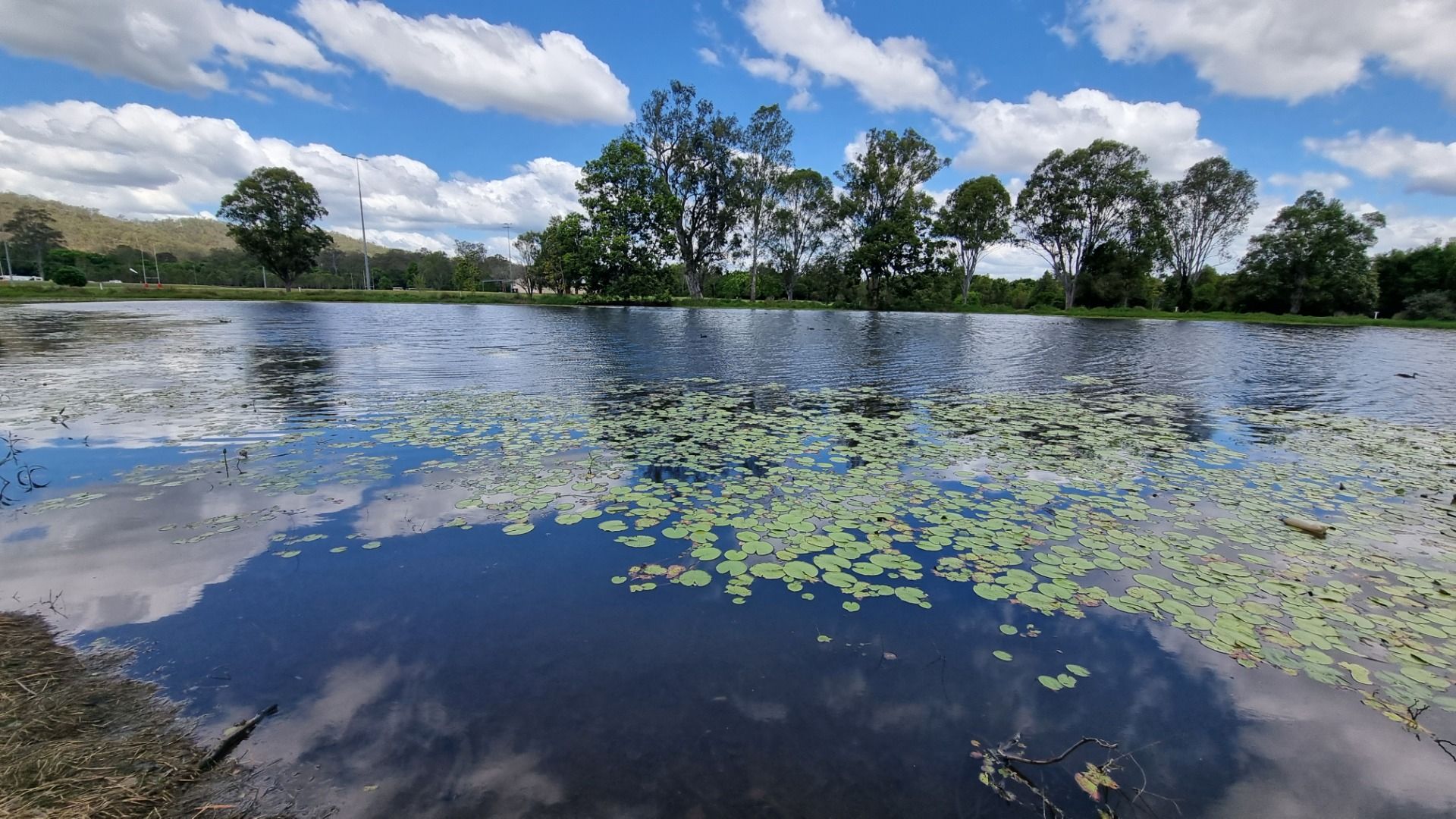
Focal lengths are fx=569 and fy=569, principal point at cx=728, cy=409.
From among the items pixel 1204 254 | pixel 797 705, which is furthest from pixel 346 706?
pixel 1204 254

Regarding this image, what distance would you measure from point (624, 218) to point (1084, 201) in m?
43.6

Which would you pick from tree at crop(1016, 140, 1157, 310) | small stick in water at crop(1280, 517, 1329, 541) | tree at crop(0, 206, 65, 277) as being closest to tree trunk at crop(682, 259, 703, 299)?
tree at crop(1016, 140, 1157, 310)

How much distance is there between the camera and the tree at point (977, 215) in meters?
56.6

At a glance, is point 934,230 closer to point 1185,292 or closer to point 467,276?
point 1185,292

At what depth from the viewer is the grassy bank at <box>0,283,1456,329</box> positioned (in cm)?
4662

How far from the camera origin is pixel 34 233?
88.8 metres

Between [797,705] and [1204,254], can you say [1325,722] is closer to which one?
[797,705]

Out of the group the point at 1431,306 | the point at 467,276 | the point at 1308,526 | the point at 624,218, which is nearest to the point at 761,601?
the point at 1308,526

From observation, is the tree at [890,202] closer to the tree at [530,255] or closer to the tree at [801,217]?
the tree at [801,217]

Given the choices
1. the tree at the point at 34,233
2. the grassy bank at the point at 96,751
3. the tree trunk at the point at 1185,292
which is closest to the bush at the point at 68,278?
the tree at the point at 34,233

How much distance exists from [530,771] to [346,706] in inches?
44.9

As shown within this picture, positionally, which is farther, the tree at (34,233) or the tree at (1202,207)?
the tree at (34,233)

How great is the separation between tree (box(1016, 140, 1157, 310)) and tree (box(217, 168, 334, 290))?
75.5 metres

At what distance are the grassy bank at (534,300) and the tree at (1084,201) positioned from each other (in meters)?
6.62
